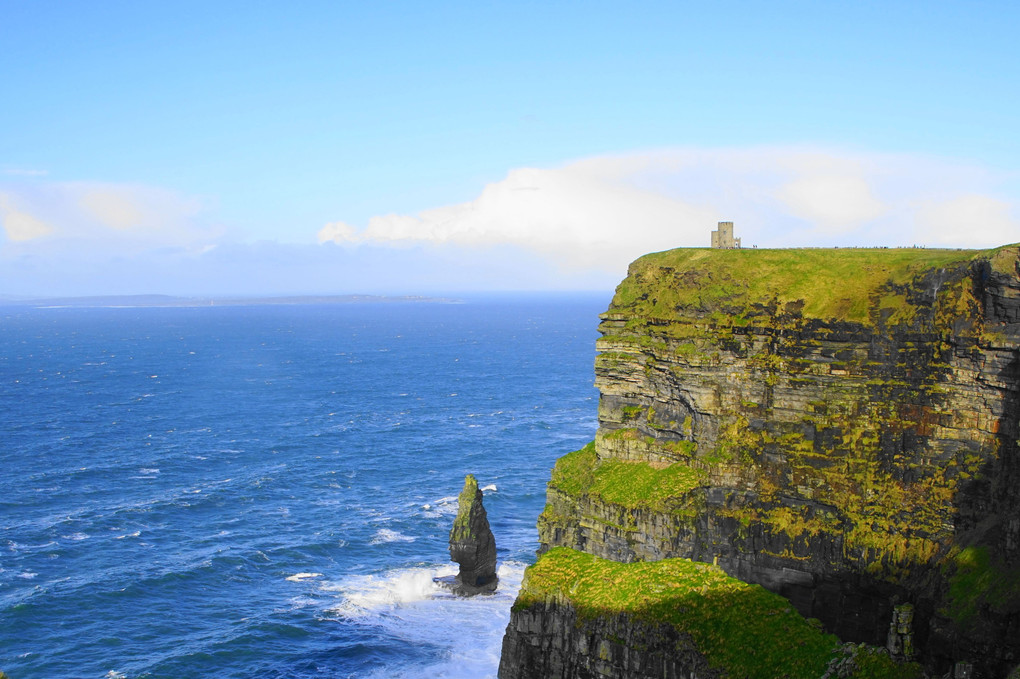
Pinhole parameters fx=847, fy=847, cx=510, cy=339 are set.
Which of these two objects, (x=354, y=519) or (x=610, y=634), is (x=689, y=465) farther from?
(x=354, y=519)

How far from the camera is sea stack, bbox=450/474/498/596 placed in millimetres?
59531

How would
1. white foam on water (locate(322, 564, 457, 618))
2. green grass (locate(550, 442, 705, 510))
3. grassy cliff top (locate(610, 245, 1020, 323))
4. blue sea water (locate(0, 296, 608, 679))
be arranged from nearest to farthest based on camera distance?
1. grassy cliff top (locate(610, 245, 1020, 323))
2. green grass (locate(550, 442, 705, 510))
3. blue sea water (locate(0, 296, 608, 679))
4. white foam on water (locate(322, 564, 457, 618))

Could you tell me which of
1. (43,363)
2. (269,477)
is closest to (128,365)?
(43,363)

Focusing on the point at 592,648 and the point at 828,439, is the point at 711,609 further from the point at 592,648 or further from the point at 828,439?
the point at 828,439

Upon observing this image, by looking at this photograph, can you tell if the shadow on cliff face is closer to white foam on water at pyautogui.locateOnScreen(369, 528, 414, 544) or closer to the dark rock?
the dark rock

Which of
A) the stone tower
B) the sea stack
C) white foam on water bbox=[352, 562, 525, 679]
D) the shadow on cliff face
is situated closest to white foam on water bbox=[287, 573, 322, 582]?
white foam on water bbox=[352, 562, 525, 679]

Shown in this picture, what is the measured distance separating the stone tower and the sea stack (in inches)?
936

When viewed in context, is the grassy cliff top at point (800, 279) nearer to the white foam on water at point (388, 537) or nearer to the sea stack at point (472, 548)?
the sea stack at point (472, 548)

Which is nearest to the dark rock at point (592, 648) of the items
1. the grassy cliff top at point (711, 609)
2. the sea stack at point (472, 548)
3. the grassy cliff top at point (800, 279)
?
the grassy cliff top at point (711, 609)

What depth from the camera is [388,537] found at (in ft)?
227

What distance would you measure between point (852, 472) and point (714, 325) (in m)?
10.7

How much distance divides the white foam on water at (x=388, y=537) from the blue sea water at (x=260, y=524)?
18 cm

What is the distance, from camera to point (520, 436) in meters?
102

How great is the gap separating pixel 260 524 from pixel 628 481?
A: 126ft
